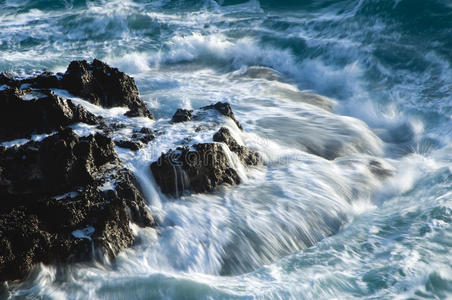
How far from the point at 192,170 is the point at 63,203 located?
1.42m

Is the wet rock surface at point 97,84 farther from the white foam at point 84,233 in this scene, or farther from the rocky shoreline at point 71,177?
the white foam at point 84,233

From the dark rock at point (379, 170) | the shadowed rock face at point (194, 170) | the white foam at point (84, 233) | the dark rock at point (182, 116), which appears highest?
the dark rock at point (182, 116)

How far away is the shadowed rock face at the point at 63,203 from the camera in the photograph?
4.04 m

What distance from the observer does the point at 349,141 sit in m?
7.20

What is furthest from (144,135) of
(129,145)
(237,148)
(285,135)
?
(285,135)

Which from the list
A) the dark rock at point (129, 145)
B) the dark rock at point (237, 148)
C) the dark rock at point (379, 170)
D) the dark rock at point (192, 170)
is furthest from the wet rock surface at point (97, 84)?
the dark rock at point (379, 170)

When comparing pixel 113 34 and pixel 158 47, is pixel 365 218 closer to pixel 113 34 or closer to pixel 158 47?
pixel 158 47

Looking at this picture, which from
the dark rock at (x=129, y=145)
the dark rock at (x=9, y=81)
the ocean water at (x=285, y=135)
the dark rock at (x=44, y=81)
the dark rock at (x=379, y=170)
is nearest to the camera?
the ocean water at (x=285, y=135)

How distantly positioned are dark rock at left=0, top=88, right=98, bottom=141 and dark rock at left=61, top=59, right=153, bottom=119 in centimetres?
73

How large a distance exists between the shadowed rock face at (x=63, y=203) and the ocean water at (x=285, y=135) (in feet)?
0.50

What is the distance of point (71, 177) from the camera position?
4605 mm

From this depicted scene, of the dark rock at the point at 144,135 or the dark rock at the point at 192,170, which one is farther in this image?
the dark rock at the point at 144,135

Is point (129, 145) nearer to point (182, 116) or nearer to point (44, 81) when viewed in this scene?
point (182, 116)

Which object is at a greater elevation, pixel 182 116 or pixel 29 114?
pixel 29 114
